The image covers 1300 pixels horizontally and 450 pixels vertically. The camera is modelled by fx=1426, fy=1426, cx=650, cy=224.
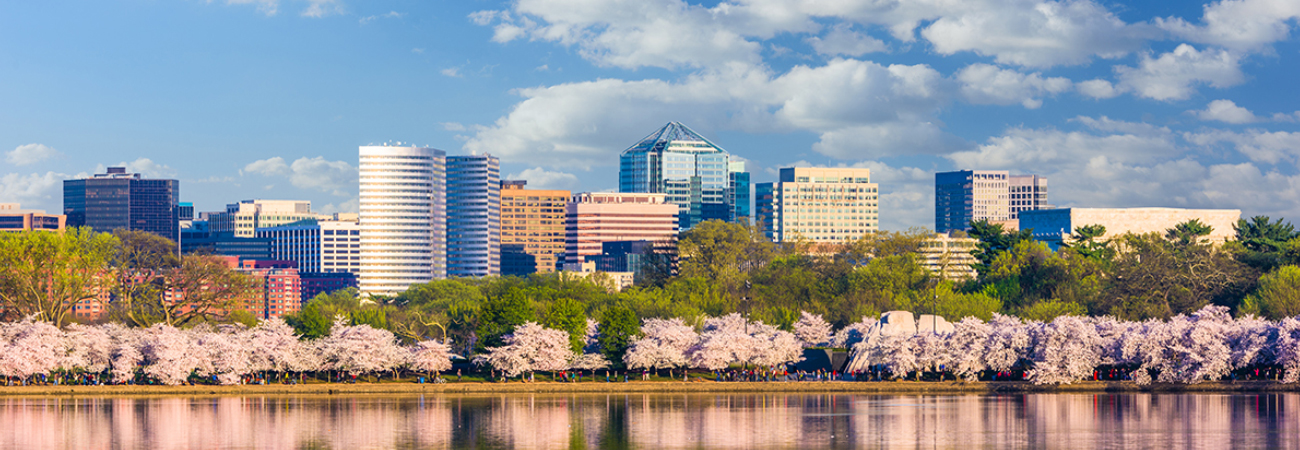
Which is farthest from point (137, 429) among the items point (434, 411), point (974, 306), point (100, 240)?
point (974, 306)

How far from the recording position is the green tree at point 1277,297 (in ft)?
409

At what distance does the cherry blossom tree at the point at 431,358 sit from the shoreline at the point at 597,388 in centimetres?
310

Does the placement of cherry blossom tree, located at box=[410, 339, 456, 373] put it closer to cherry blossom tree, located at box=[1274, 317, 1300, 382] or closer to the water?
the water

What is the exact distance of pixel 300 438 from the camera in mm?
74938

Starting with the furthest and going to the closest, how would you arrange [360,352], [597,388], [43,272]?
[43,272] < [360,352] < [597,388]

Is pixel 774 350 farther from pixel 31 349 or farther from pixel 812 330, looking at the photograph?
pixel 31 349

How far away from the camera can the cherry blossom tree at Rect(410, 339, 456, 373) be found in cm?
12512

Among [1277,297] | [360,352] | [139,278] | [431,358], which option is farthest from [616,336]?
[139,278]

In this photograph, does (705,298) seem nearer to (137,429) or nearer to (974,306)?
(974,306)

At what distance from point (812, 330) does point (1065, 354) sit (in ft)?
109

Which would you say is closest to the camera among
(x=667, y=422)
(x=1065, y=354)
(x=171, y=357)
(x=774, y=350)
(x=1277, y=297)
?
(x=667, y=422)

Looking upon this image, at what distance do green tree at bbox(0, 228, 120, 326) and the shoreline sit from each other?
852 inches

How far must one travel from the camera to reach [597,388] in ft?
390

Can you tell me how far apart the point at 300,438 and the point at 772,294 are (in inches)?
3686
